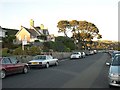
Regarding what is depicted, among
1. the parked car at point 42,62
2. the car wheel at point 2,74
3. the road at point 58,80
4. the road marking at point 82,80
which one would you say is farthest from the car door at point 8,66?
the parked car at point 42,62

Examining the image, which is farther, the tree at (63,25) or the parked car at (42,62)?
the tree at (63,25)

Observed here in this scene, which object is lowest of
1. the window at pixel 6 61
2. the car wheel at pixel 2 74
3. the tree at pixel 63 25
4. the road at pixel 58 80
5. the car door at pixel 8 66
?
the road at pixel 58 80

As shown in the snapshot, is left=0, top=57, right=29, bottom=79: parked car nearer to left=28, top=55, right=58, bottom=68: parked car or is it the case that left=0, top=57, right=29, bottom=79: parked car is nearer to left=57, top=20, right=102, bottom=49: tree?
left=28, top=55, right=58, bottom=68: parked car

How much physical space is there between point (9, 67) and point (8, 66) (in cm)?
11

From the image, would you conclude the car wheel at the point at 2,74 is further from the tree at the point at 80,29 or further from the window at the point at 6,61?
the tree at the point at 80,29

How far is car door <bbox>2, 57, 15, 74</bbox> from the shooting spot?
57.4ft

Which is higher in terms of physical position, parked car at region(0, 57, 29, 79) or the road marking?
parked car at region(0, 57, 29, 79)

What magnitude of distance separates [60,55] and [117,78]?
145 ft

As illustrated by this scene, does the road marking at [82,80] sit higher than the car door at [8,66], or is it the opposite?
the car door at [8,66]

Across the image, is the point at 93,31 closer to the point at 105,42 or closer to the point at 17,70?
the point at 17,70

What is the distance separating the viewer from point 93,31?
85.9 m

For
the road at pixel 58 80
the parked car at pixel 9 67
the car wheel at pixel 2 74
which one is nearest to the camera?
the road at pixel 58 80

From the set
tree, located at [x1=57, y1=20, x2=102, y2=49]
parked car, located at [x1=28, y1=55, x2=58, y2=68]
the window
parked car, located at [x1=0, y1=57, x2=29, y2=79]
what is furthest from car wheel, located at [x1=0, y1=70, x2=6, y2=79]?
tree, located at [x1=57, y1=20, x2=102, y2=49]

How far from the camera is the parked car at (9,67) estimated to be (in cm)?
1712
